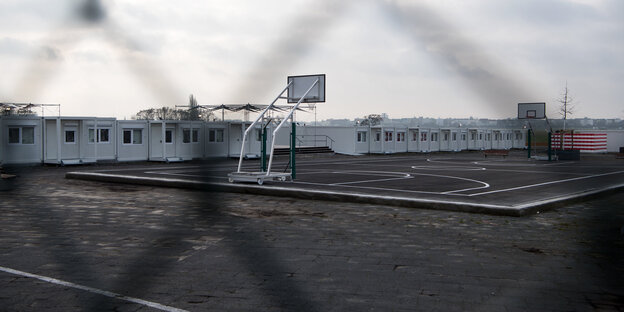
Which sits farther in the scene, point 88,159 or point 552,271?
point 88,159

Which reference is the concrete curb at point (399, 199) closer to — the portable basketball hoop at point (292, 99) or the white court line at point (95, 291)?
the portable basketball hoop at point (292, 99)

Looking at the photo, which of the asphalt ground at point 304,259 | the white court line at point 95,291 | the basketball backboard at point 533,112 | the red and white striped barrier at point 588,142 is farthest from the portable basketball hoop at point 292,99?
the red and white striped barrier at point 588,142

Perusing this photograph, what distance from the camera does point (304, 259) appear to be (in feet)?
29.3


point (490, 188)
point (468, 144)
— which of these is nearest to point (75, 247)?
point (490, 188)

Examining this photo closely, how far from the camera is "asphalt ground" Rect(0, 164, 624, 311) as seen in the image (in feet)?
21.5

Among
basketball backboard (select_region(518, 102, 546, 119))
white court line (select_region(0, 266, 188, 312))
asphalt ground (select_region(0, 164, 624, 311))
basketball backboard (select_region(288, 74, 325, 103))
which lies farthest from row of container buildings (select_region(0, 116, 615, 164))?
basketball backboard (select_region(518, 102, 546, 119))

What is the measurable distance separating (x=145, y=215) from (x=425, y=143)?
55.3 m

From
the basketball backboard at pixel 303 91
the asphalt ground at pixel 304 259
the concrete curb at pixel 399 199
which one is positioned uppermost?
the basketball backboard at pixel 303 91

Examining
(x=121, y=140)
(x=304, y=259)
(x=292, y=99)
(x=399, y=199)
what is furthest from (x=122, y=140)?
(x=304, y=259)

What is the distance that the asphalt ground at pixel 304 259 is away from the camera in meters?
6.57

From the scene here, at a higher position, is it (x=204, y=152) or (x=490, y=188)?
(x=204, y=152)

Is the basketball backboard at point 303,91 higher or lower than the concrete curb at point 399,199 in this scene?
higher

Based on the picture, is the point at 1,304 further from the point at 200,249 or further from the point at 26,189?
the point at 26,189

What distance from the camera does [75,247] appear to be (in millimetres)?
9828
